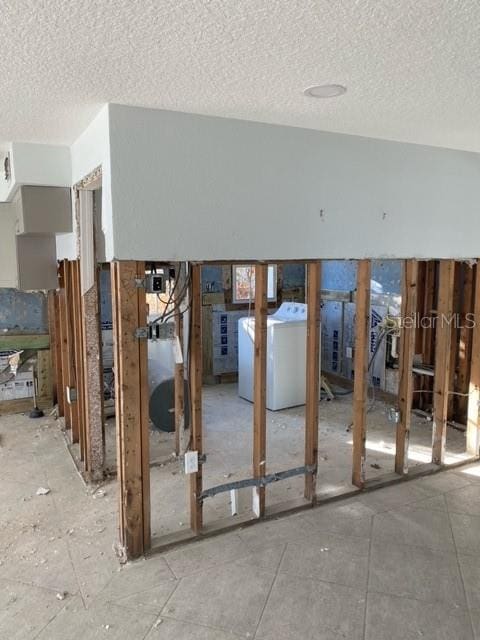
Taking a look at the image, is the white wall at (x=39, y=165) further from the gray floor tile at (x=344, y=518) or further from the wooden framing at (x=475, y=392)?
the wooden framing at (x=475, y=392)

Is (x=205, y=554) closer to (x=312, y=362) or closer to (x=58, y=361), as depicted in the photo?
(x=312, y=362)

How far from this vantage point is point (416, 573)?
2674 mm

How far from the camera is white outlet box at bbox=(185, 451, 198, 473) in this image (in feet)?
9.52

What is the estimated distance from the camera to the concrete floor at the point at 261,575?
2.30m

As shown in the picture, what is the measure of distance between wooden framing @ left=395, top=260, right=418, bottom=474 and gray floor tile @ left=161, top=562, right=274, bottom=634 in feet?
5.19

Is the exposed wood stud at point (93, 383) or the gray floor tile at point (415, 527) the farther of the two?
the exposed wood stud at point (93, 383)

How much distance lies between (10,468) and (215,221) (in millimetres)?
2765

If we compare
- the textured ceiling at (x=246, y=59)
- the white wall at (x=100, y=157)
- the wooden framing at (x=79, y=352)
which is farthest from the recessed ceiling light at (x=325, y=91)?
the wooden framing at (x=79, y=352)

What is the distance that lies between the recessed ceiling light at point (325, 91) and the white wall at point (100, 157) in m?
1.00

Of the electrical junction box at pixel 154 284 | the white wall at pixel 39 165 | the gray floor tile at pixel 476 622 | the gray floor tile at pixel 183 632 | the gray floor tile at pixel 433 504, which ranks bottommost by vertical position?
the gray floor tile at pixel 476 622

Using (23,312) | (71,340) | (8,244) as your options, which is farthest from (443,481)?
(23,312)

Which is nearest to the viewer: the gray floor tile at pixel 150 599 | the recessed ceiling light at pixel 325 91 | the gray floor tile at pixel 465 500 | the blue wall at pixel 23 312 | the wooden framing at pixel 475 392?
the recessed ceiling light at pixel 325 91

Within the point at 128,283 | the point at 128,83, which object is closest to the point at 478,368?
the point at 128,283

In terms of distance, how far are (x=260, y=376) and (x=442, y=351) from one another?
1.68 metres
